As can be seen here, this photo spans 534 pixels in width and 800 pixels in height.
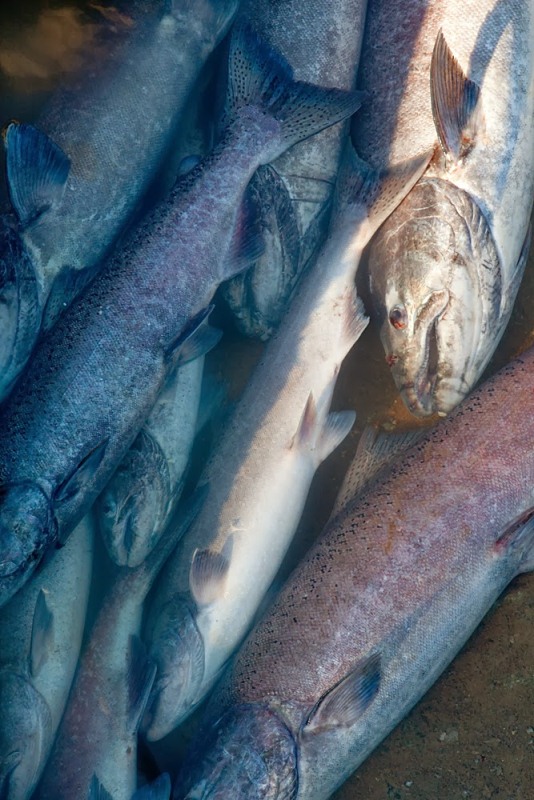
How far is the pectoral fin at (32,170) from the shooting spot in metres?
3.13

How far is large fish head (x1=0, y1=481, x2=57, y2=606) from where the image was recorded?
2904mm

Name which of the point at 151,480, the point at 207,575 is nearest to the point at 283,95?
the point at 151,480

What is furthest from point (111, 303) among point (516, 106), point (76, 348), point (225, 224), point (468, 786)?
point (468, 786)

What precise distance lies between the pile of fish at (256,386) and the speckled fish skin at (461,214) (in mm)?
12

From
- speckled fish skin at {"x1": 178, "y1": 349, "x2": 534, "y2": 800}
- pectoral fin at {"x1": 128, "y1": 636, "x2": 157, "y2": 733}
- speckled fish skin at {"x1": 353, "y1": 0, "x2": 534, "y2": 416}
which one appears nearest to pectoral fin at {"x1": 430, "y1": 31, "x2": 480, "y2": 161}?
speckled fish skin at {"x1": 353, "y1": 0, "x2": 534, "y2": 416}

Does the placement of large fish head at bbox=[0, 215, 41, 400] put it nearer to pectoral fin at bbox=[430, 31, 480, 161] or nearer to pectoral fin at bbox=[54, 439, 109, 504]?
pectoral fin at bbox=[54, 439, 109, 504]

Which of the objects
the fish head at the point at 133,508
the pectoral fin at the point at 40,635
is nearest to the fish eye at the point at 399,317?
the fish head at the point at 133,508

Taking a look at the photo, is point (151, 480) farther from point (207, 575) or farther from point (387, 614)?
point (387, 614)

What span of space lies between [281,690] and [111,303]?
193cm

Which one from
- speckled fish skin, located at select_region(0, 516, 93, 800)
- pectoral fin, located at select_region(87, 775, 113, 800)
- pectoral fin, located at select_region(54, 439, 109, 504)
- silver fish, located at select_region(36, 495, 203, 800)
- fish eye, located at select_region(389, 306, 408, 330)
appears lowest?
pectoral fin, located at select_region(87, 775, 113, 800)

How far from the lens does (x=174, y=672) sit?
3.15m

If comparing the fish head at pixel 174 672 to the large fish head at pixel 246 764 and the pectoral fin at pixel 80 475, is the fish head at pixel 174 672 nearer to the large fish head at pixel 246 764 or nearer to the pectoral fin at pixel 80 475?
the large fish head at pixel 246 764

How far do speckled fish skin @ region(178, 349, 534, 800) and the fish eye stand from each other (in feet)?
1.69

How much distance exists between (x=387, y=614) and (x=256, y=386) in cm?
129
